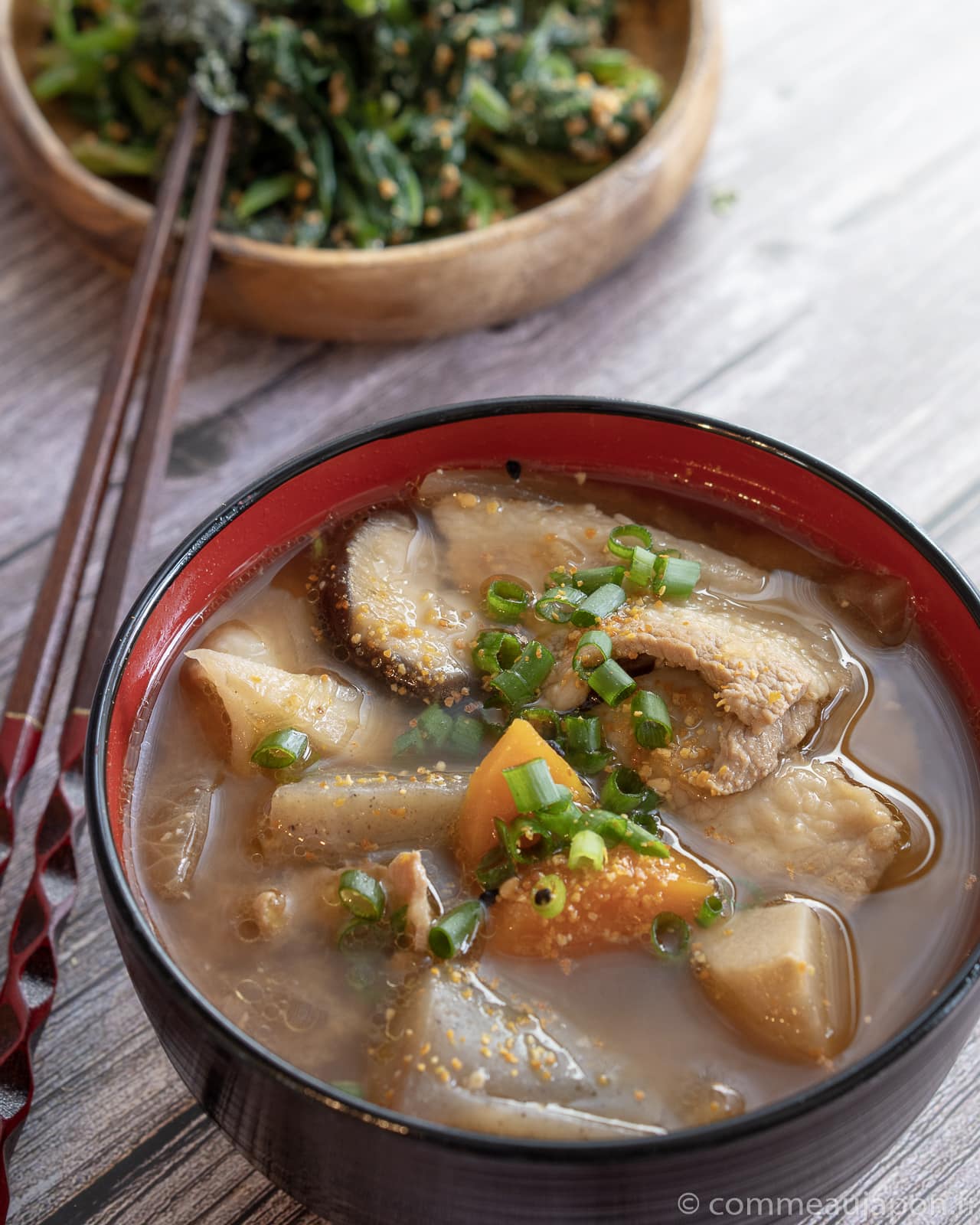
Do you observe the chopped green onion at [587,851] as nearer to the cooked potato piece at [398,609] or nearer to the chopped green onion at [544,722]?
the chopped green onion at [544,722]

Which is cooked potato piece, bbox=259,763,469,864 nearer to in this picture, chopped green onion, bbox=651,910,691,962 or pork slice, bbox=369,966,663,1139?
pork slice, bbox=369,966,663,1139

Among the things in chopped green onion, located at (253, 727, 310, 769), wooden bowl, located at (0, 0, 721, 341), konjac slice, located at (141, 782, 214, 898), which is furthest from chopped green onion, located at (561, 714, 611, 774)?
wooden bowl, located at (0, 0, 721, 341)

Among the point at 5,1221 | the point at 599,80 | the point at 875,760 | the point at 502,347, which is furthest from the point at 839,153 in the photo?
the point at 5,1221

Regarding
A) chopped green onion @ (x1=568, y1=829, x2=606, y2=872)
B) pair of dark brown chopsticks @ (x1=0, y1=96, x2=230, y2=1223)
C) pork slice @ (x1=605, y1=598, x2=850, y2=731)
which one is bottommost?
pair of dark brown chopsticks @ (x1=0, y1=96, x2=230, y2=1223)

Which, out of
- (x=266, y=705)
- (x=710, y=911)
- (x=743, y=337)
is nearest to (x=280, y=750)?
(x=266, y=705)

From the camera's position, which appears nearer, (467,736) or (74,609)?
(467,736)

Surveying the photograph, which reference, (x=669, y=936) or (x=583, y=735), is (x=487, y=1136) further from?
(x=583, y=735)

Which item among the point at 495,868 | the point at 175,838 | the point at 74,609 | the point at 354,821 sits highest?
the point at 495,868
